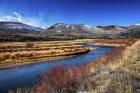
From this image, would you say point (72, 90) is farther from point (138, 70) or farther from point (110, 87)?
point (138, 70)

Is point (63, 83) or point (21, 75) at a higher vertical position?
point (63, 83)

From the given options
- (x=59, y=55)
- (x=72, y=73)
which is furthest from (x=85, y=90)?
(x=59, y=55)

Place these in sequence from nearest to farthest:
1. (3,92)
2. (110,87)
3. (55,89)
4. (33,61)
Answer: (110,87), (55,89), (3,92), (33,61)

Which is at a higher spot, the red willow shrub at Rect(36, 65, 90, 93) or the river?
the red willow shrub at Rect(36, 65, 90, 93)

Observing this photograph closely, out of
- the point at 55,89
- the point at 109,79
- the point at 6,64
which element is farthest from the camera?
the point at 6,64

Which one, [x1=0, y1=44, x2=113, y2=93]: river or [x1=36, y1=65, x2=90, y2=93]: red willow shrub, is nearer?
[x1=36, y1=65, x2=90, y2=93]: red willow shrub

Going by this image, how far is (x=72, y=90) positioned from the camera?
1859 cm

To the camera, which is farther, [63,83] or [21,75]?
[21,75]

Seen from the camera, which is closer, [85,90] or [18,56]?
[85,90]

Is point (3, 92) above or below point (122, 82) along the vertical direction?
below

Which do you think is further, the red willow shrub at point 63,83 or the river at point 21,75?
the river at point 21,75

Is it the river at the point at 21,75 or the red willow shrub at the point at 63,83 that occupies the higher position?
the red willow shrub at the point at 63,83

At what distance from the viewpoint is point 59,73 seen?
79.1 ft

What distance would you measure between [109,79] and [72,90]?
3392 millimetres
